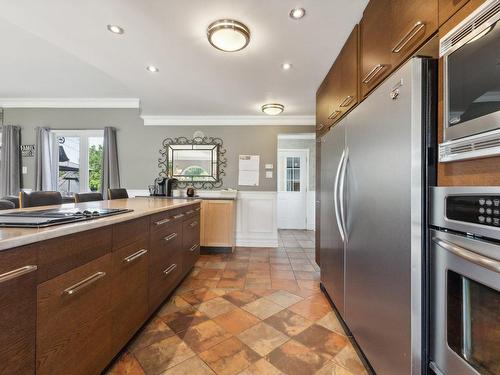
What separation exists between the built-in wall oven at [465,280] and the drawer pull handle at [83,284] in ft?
4.55

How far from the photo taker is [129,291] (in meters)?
1.29

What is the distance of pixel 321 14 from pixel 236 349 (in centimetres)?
235

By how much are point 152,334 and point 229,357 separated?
1.91 feet

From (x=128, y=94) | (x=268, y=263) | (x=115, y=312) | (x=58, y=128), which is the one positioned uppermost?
(x=128, y=94)

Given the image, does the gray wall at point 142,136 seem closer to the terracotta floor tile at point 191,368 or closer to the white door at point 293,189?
the white door at point 293,189

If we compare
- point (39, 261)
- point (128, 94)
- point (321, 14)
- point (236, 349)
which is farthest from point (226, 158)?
point (39, 261)

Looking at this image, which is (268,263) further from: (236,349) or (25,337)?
(25,337)

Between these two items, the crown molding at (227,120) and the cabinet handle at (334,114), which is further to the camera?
the crown molding at (227,120)

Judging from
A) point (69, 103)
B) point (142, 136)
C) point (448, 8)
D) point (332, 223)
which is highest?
point (69, 103)

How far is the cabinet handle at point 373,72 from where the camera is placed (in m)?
1.20

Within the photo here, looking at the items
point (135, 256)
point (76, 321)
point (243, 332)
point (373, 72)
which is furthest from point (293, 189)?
point (76, 321)

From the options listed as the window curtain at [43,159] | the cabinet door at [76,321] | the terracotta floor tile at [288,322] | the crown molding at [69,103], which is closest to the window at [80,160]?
the window curtain at [43,159]

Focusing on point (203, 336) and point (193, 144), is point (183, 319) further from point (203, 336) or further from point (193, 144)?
point (193, 144)

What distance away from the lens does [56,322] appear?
82 cm
